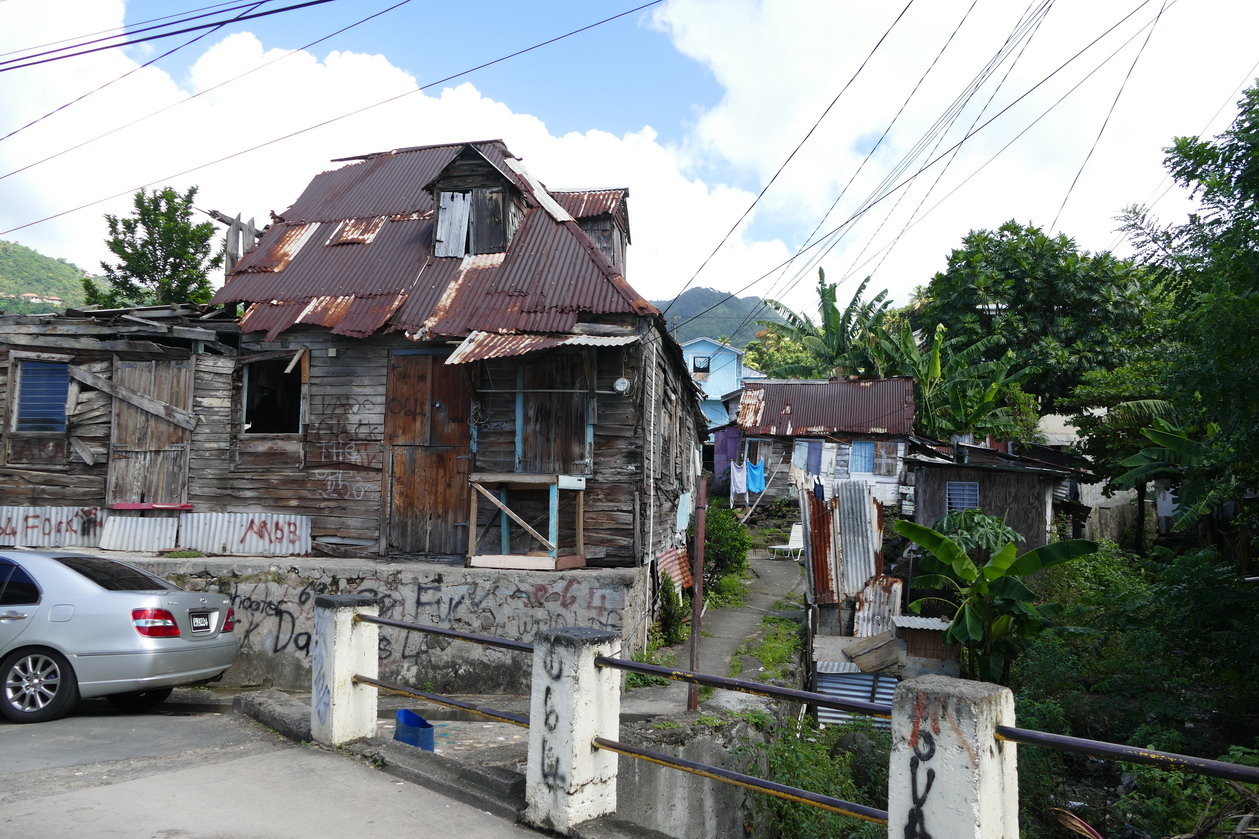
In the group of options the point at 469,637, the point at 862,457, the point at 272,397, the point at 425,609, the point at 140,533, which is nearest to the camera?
the point at 469,637

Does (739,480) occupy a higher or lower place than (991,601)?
higher

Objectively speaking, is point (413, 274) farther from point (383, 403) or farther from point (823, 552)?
point (823, 552)

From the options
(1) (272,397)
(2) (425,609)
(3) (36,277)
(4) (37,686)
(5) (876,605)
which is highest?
(3) (36,277)

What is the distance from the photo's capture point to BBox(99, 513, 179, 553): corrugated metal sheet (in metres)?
12.2

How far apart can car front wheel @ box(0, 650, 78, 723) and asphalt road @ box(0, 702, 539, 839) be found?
712 millimetres

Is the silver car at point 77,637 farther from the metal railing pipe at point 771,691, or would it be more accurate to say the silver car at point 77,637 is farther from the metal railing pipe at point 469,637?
the metal railing pipe at point 771,691

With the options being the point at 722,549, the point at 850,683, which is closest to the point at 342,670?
the point at 850,683

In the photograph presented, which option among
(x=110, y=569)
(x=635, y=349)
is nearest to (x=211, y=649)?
(x=110, y=569)

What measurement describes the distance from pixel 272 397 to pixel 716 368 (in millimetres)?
32883

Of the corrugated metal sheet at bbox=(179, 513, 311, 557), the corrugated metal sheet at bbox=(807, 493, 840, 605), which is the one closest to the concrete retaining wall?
the corrugated metal sheet at bbox=(179, 513, 311, 557)

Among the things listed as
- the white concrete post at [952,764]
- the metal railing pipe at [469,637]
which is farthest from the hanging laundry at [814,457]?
the white concrete post at [952,764]

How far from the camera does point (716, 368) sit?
148 feet

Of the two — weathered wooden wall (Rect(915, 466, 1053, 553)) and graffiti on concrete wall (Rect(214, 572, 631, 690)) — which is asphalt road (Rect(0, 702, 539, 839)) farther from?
weathered wooden wall (Rect(915, 466, 1053, 553))

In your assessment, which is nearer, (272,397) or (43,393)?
(43,393)
